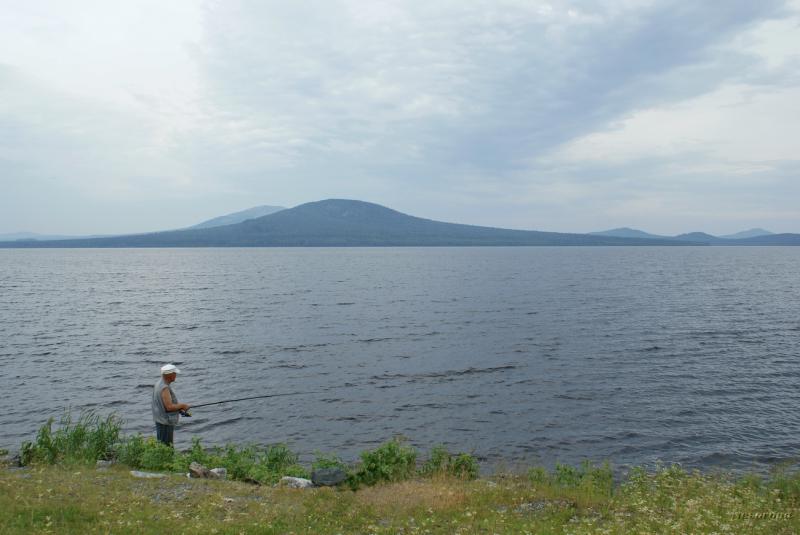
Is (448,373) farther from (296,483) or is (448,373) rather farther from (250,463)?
(296,483)

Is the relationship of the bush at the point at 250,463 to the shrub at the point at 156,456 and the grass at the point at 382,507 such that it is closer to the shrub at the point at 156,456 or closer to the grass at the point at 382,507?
the shrub at the point at 156,456

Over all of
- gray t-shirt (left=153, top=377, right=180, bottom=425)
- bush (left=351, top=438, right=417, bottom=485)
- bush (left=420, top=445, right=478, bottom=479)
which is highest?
gray t-shirt (left=153, top=377, right=180, bottom=425)

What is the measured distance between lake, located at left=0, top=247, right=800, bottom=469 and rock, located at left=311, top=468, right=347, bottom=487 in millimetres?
6052

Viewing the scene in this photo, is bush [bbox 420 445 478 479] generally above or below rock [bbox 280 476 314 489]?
below

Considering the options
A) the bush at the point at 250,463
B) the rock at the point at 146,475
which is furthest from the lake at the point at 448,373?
Answer: the rock at the point at 146,475

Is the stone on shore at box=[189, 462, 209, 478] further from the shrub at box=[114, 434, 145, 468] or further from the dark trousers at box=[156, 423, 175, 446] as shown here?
the dark trousers at box=[156, 423, 175, 446]

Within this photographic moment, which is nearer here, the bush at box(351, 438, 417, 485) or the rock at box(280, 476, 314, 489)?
the rock at box(280, 476, 314, 489)

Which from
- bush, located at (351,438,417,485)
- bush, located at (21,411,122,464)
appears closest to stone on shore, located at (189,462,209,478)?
bush, located at (21,411,122,464)

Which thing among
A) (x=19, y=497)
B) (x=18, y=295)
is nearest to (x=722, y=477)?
(x=19, y=497)

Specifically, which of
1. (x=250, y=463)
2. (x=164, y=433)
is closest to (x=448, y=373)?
(x=250, y=463)

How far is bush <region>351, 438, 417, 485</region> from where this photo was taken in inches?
588

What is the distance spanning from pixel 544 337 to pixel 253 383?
2405cm

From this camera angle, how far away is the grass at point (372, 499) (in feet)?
34.2

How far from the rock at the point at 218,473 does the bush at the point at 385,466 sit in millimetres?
3676
